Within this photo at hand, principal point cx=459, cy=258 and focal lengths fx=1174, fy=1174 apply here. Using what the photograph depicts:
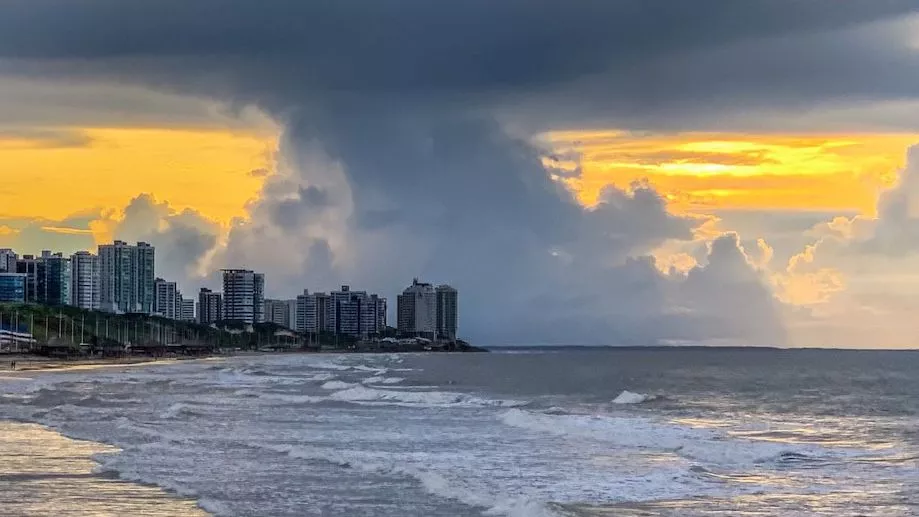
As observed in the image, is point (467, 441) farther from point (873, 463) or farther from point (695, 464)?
point (873, 463)

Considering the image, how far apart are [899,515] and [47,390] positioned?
166 ft

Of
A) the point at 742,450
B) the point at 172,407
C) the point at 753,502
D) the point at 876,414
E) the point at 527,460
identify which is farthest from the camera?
the point at 876,414

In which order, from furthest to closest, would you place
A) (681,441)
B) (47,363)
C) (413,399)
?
(47,363)
(413,399)
(681,441)

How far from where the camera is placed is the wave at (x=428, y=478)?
21.2 metres


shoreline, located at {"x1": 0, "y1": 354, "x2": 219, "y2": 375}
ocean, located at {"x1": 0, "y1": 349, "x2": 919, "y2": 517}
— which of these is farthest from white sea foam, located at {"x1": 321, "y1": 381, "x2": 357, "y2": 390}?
shoreline, located at {"x1": 0, "y1": 354, "x2": 219, "y2": 375}

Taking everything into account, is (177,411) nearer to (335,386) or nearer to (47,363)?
(335,386)

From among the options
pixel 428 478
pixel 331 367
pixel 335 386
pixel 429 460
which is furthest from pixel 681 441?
pixel 331 367

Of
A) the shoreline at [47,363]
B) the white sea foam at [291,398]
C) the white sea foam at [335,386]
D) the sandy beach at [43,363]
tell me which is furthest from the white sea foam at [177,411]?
the sandy beach at [43,363]

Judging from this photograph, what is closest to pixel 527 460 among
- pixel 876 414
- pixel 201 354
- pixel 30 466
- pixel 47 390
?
pixel 30 466

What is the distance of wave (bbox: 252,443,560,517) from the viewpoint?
21.2 metres

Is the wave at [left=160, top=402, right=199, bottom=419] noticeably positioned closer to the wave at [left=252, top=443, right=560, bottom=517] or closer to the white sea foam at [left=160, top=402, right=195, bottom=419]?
the white sea foam at [left=160, top=402, right=195, bottom=419]

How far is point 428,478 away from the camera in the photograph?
25.0 metres

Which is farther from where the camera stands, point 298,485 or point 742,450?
point 742,450

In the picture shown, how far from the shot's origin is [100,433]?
1394 inches
